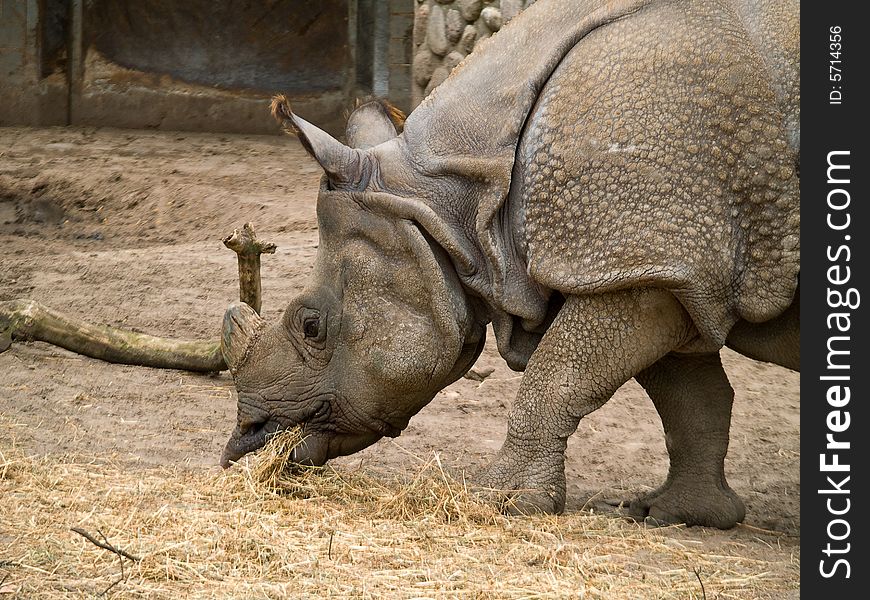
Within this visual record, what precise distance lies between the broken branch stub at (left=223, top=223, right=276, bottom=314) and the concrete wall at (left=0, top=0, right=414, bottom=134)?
249 inches

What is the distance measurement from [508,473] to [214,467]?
54.5 inches

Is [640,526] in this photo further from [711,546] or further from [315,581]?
[315,581]

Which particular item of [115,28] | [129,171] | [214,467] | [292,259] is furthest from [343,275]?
[115,28]

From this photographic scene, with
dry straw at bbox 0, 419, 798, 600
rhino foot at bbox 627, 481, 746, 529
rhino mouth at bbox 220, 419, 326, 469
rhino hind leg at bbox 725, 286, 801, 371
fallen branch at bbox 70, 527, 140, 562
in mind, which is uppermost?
rhino hind leg at bbox 725, 286, 801, 371

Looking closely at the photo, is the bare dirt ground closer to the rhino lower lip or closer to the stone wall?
the rhino lower lip

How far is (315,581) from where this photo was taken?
12.6 feet

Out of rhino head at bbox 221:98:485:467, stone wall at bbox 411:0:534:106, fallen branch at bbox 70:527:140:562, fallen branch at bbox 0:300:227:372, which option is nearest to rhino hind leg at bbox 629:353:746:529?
rhino head at bbox 221:98:485:467

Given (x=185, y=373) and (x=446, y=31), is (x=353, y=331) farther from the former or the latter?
(x=446, y=31)

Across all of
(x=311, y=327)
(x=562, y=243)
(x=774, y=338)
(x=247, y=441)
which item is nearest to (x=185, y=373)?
(x=247, y=441)

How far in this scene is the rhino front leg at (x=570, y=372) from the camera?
4.51 m

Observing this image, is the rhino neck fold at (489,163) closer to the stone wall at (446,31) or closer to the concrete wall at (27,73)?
the stone wall at (446,31)

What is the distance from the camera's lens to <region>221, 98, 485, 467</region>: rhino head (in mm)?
4859

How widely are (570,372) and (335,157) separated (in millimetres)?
1174

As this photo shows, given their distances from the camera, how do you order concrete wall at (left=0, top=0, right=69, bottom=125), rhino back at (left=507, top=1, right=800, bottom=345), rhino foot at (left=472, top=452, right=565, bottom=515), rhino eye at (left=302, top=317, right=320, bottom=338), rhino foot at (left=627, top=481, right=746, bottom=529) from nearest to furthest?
rhino back at (left=507, top=1, right=800, bottom=345), rhino foot at (left=472, top=452, right=565, bottom=515), rhino eye at (left=302, top=317, right=320, bottom=338), rhino foot at (left=627, top=481, right=746, bottom=529), concrete wall at (left=0, top=0, right=69, bottom=125)
